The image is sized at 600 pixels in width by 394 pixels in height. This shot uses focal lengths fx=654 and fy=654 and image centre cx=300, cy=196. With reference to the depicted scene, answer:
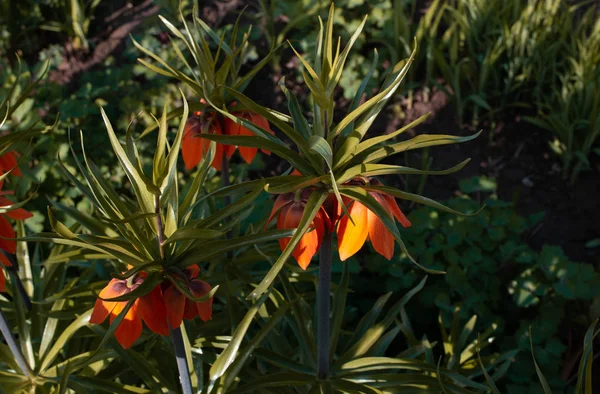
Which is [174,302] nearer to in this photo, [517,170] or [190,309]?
[190,309]

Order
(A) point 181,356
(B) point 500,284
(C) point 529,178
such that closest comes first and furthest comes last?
(A) point 181,356, (B) point 500,284, (C) point 529,178

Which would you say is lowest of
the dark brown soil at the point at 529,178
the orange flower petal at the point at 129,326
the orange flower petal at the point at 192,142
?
the dark brown soil at the point at 529,178

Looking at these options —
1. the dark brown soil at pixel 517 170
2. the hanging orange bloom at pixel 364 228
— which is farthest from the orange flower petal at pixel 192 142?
the dark brown soil at pixel 517 170

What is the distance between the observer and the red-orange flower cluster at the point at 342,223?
942mm

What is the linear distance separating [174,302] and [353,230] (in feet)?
0.91

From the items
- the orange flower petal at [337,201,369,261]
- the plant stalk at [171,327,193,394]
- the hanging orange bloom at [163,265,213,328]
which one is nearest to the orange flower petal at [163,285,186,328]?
the hanging orange bloom at [163,265,213,328]

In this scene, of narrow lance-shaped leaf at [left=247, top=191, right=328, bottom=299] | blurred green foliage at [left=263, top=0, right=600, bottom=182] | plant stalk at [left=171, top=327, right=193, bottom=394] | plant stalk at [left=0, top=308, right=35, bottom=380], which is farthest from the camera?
blurred green foliage at [left=263, top=0, right=600, bottom=182]

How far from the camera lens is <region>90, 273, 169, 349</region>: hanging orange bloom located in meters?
0.93

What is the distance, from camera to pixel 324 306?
1162mm

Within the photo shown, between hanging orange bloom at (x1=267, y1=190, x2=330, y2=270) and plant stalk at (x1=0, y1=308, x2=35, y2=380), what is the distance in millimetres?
576

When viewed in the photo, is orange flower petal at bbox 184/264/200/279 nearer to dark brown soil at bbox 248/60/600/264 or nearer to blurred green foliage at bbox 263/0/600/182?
dark brown soil at bbox 248/60/600/264

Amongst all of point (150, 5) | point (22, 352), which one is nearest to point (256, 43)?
point (150, 5)

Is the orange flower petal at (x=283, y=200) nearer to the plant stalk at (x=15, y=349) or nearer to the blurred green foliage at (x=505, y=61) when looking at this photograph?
the plant stalk at (x=15, y=349)

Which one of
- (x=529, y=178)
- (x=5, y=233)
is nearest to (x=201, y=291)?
(x=5, y=233)
